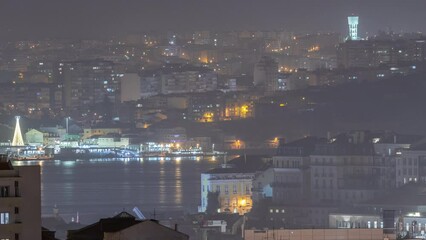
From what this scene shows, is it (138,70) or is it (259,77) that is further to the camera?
(138,70)

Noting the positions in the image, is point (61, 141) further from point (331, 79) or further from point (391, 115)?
point (391, 115)

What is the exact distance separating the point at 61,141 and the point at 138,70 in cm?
1912

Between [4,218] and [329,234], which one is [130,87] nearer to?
[329,234]

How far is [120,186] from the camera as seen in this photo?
153 ft

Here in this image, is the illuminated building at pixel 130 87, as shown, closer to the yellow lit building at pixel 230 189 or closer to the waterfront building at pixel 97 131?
the waterfront building at pixel 97 131

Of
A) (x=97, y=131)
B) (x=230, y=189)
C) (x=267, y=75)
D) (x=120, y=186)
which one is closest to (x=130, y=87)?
(x=267, y=75)

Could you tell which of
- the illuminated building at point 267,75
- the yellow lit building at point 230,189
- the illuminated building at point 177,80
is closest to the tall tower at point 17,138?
the illuminated building at point 267,75

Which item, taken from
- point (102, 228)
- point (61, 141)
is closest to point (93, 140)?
point (61, 141)

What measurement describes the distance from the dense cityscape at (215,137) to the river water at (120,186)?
10 cm

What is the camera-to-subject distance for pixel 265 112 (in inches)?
2584

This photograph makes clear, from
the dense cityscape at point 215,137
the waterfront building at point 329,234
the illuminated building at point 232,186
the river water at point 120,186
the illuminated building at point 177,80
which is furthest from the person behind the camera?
the illuminated building at point 177,80

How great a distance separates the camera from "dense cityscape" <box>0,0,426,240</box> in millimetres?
23250

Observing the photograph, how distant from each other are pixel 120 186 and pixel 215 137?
62.2 ft

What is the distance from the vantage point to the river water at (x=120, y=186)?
3484 centimetres
